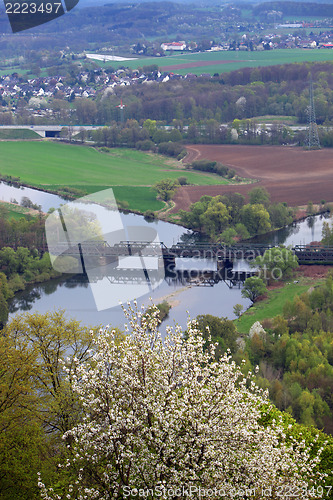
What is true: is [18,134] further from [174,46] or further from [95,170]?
[174,46]

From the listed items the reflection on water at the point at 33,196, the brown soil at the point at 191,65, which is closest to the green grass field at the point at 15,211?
the reflection on water at the point at 33,196

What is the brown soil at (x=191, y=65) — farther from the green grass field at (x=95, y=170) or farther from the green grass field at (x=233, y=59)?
the green grass field at (x=95, y=170)

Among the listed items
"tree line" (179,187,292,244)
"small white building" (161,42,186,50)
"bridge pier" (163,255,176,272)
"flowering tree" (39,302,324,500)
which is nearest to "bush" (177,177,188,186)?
"tree line" (179,187,292,244)

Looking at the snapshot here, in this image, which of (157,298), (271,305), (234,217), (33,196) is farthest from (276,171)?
(271,305)

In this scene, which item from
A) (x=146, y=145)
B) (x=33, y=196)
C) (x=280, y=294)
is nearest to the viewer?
(x=280, y=294)

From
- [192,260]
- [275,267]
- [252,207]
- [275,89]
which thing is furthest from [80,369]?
[275,89]
